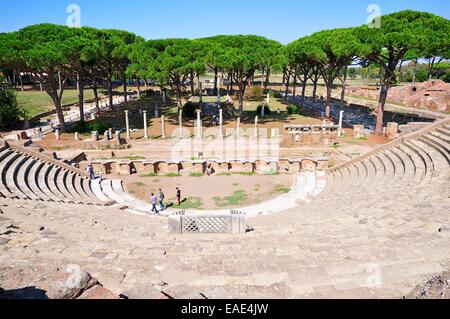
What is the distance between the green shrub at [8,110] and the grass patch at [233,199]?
27400mm

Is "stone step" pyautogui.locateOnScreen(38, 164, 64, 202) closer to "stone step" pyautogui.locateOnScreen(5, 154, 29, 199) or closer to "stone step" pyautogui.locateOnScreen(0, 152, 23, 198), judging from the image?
"stone step" pyautogui.locateOnScreen(5, 154, 29, 199)

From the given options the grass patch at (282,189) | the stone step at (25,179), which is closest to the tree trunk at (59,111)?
the stone step at (25,179)

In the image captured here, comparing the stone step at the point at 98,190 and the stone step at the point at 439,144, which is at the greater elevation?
the stone step at the point at 439,144

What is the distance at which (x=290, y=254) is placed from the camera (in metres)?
8.05

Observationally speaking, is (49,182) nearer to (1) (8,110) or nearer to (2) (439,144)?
(2) (439,144)

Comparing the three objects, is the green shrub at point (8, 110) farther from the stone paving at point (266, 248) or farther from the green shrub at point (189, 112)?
the stone paving at point (266, 248)

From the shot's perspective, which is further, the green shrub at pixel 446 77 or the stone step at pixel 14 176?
the green shrub at pixel 446 77

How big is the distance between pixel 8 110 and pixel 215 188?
87.2 ft

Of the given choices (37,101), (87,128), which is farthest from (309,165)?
(37,101)

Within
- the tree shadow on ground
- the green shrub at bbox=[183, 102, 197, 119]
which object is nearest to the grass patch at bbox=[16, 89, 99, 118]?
the green shrub at bbox=[183, 102, 197, 119]

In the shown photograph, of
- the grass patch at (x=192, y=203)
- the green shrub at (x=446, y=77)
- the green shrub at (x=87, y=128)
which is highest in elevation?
the green shrub at (x=446, y=77)

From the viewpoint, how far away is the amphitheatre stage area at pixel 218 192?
6520 millimetres

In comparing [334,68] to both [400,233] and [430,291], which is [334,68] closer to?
[400,233]

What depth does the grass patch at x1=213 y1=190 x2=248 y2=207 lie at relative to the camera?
17.1m
